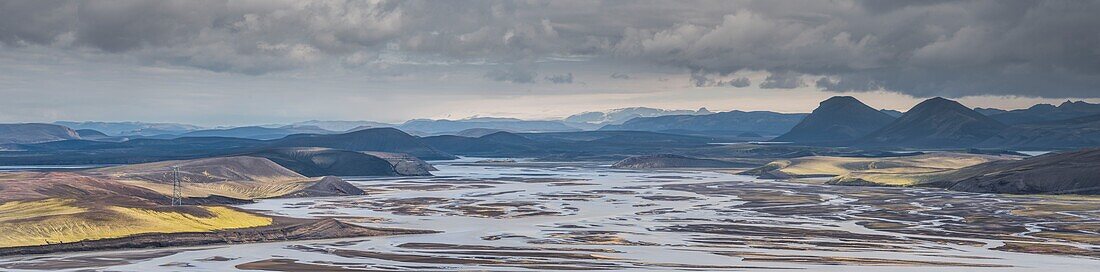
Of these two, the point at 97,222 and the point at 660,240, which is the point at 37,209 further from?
the point at 660,240

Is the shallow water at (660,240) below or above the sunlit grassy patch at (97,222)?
below

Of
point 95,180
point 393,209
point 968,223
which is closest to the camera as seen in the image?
point 968,223

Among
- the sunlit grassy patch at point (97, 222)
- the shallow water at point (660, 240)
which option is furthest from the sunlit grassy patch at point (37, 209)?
the shallow water at point (660, 240)

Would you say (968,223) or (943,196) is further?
(943,196)

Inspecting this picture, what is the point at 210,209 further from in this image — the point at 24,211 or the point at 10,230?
the point at 10,230

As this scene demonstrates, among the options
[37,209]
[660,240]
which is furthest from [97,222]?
[660,240]

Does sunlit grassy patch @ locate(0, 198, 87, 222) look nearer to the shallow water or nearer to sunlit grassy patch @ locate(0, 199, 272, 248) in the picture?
sunlit grassy patch @ locate(0, 199, 272, 248)

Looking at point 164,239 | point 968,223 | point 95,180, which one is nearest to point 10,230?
point 164,239

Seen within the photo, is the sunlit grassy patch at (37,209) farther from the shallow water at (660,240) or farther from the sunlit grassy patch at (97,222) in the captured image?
the shallow water at (660,240)
